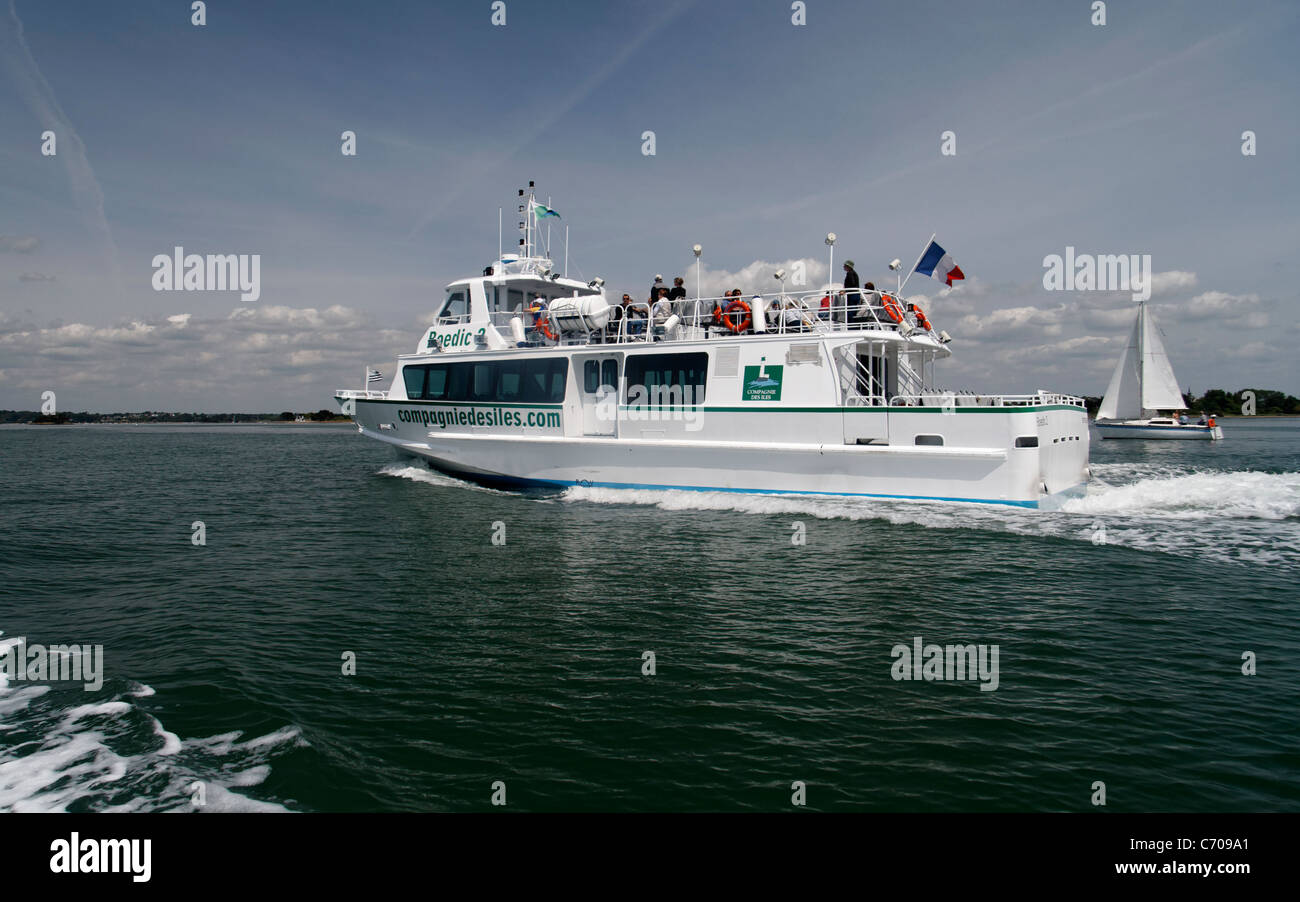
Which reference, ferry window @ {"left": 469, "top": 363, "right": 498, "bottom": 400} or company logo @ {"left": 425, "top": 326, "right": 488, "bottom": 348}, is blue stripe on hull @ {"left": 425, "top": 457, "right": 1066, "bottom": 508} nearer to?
ferry window @ {"left": 469, "top": 363, "right": 498, "bottom": 400}

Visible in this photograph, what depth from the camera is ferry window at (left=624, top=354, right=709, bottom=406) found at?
17344 millimetres

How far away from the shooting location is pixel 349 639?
775 centimetres

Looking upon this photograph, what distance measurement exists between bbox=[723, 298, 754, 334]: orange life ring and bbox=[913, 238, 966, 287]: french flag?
155 inches

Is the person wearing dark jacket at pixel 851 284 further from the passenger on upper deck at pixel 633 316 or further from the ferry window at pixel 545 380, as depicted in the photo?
the ferry window at pixel 545 380

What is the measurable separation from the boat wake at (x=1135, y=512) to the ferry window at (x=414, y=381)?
6.38m

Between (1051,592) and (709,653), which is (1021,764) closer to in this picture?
(709,653)

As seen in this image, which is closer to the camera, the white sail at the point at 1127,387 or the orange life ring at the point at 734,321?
the orange life ring at the point at 734,321

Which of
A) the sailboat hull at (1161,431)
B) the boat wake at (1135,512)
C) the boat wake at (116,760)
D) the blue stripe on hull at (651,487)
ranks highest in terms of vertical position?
the sailboat hull at (1161,431)

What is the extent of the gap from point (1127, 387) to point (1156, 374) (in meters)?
2.12

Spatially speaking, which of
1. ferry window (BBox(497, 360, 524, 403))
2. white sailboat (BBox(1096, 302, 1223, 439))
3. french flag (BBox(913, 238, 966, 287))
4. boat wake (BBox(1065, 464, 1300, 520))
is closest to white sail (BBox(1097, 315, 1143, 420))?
white sailboat (BBox(1096, 302, 1223, 439))

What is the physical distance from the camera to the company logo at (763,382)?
1628cm

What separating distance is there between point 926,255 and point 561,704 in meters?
13.9

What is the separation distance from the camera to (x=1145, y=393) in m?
49.3

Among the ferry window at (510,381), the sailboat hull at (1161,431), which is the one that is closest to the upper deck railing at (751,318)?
the ferry window at (510,381)
